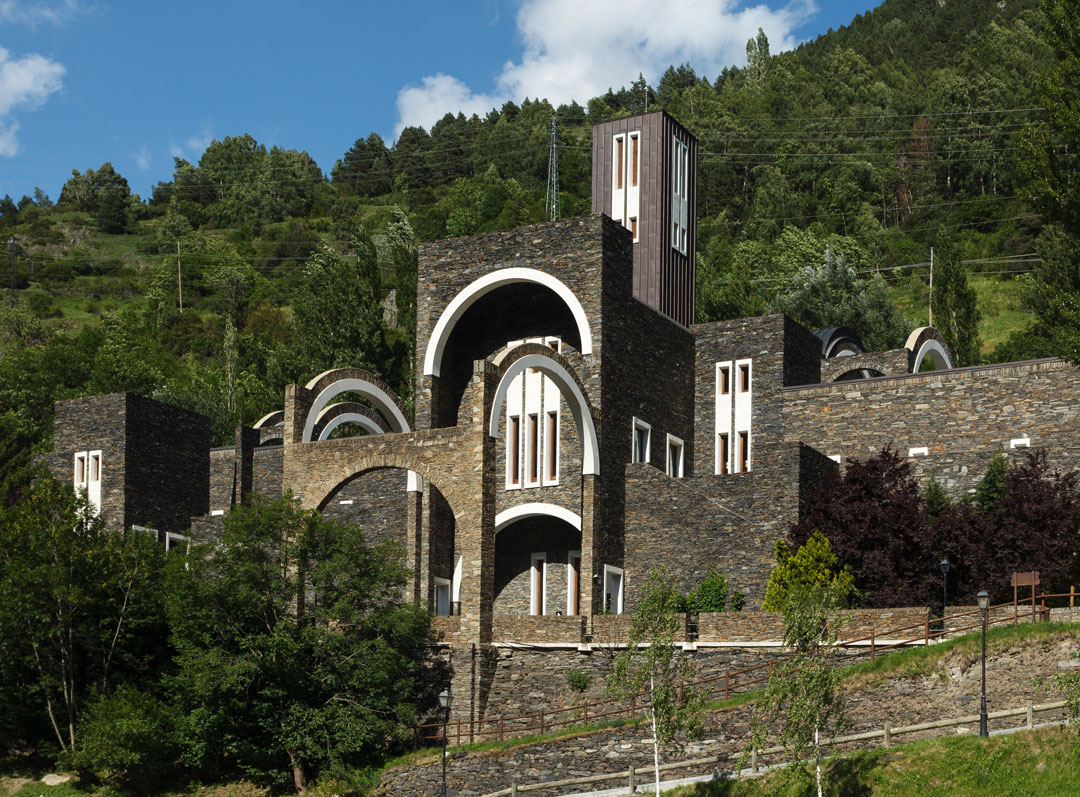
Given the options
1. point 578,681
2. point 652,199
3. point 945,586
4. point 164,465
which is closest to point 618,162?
point 652,199

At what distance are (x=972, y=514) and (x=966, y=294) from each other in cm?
2954

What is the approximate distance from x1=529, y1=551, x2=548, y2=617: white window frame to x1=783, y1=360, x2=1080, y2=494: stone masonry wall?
762 cm

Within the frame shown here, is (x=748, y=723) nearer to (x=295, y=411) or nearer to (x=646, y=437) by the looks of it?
(x=646, y=437)

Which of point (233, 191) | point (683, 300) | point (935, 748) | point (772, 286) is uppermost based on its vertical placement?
point (233, 191)

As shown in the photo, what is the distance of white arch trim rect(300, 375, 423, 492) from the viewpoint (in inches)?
1404

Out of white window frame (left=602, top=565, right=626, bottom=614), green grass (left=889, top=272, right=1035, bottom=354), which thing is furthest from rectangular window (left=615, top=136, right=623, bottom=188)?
green grass (left=889, top=272, right=1035, bottom=354)

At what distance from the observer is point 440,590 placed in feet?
122

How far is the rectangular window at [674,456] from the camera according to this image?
3884 cm

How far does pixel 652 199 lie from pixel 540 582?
11.5 m

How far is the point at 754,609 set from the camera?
108 ft

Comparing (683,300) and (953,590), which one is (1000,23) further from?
(953,590)

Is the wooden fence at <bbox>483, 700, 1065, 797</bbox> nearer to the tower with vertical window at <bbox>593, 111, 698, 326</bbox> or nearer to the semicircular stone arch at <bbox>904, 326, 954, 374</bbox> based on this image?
the tower with vertical window at <bbox>593, 111, 698, 326</bbox>

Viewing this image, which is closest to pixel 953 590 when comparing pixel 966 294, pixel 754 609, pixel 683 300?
pixel 754 609

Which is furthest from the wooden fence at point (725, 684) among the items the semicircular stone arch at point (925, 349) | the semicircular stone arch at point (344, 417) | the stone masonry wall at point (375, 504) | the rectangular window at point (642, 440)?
the semicircular stone arch at point (925, 349)
